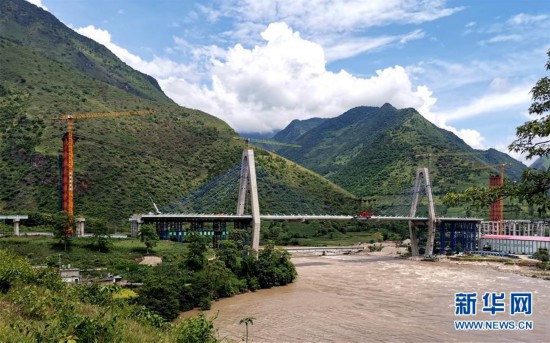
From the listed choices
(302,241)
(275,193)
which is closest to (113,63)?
(275,193)

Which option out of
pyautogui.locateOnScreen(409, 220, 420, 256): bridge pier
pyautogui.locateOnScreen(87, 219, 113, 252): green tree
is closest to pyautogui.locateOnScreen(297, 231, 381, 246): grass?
Answer: pyautogui.locateOnScreen(409, 220, 420, 256): bridge pier

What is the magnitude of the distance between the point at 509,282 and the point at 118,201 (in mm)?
43291

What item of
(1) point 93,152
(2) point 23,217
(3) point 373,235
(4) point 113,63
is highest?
(4) point 113,63

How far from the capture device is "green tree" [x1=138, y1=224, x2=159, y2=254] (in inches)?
1553

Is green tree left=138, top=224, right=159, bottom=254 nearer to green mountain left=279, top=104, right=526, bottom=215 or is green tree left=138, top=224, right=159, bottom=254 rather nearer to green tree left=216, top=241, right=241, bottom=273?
green tree left=216, top=241, right=241, bottom=273

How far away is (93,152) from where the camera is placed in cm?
6450

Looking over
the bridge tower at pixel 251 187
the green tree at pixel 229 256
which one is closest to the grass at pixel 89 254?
the green tree at pixel 229 256

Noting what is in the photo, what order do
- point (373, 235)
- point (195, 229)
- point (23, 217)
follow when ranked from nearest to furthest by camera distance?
1. point (23, 217)
2. point (195, 229)
3. point (373, 235)

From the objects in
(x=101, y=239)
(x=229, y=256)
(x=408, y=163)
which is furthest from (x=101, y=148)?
(x=408, y=163)

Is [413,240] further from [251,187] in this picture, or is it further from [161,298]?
[161,298]

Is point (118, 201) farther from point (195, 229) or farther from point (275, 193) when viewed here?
point (275, 193)

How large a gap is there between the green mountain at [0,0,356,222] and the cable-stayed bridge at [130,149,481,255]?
A: 2296mm

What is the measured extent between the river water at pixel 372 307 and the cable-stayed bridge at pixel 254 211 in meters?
8.38

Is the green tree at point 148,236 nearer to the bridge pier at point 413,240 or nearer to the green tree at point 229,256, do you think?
the green tree at point 229,256
